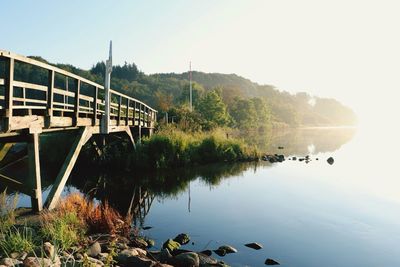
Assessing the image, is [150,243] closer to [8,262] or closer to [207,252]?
[207,252]

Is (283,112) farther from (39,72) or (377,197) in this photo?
(377,197)

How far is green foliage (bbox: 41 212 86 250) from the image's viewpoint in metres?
6.76

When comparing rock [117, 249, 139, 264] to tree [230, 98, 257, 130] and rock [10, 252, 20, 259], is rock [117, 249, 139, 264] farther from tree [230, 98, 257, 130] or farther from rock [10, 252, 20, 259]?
tree [230, 98, 257, 130]

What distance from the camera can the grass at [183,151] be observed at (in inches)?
794

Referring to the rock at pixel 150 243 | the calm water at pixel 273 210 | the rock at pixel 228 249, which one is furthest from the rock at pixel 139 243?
the rock at pixel 228 249

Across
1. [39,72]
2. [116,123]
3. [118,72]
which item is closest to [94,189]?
[116,123]

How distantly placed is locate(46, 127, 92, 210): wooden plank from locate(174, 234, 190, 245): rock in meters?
3.27

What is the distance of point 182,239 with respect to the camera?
9156mm

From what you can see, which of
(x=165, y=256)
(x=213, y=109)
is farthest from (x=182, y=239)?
(x=213, y=109)

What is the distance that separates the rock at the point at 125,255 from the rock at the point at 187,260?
0.85 metres

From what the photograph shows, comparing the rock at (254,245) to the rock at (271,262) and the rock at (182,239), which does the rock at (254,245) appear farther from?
the rock at (182,239)

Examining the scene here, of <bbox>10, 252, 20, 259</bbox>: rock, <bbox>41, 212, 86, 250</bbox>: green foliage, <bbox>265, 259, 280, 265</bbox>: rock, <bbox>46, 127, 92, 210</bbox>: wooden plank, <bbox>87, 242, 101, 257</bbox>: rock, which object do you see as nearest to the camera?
<bbox>10, 252, 20, 259</bbox>: rock

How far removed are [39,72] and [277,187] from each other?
90169 mm

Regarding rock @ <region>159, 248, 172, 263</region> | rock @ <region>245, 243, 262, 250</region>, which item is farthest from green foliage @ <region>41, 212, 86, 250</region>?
rock @ <region>245, 243, 262, 250</region>
